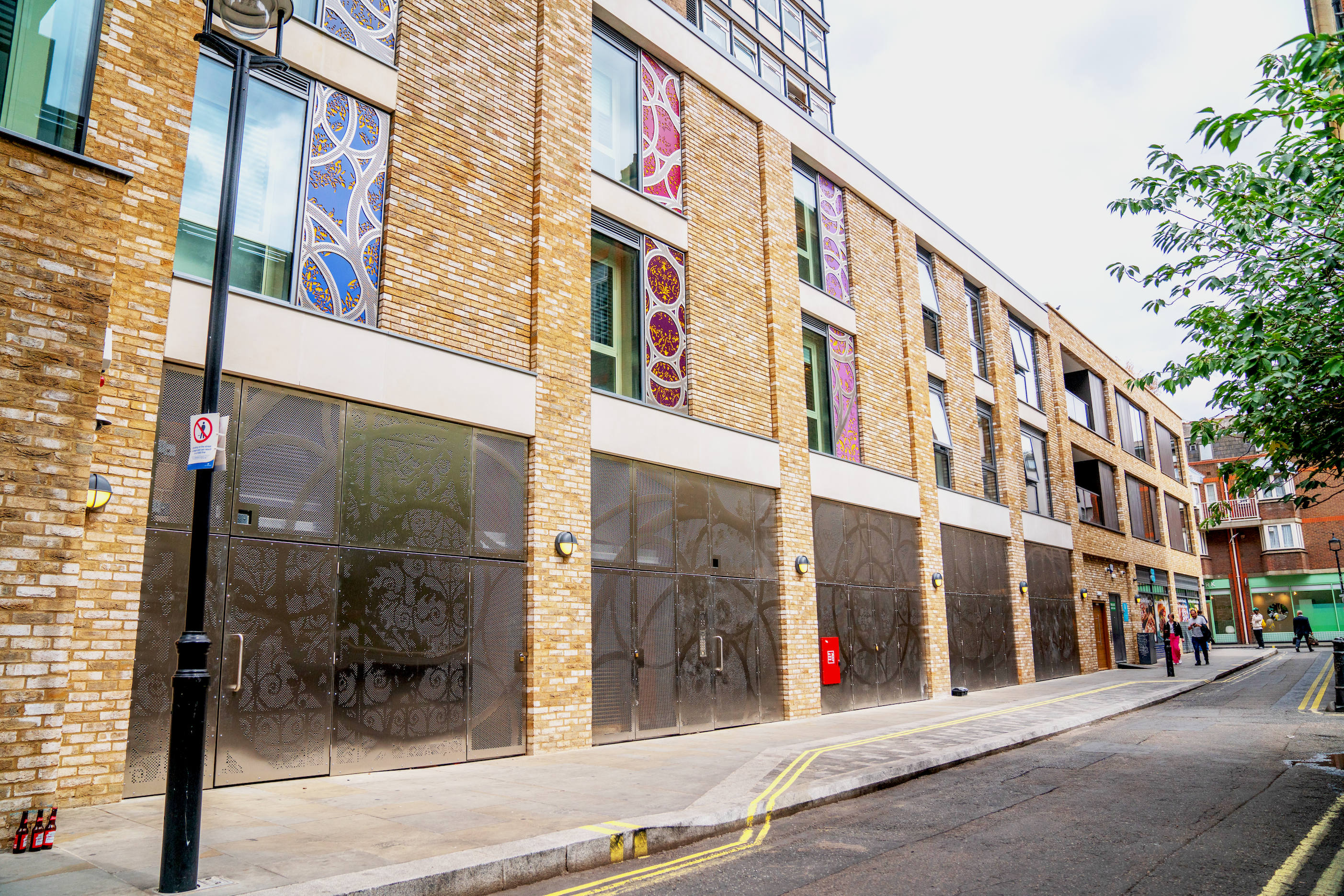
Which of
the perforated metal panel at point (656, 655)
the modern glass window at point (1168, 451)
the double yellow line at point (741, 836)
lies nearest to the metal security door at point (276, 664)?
the double yellow line at point (741, 836)

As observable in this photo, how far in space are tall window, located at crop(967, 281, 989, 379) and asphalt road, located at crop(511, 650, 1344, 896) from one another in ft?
48.0

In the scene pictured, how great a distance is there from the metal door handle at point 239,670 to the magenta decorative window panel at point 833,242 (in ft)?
43.3

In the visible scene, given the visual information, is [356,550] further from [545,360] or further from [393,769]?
[545,360]

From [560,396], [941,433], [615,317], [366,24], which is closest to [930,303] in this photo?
[941,433]

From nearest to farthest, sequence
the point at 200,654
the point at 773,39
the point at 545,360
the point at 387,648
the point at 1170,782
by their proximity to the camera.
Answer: the point at 200,654 → the point at 1170,782 → the point at 387,648 → the point at 545,360 → the point at 773,39

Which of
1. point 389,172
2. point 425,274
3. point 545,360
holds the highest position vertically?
point 389,172

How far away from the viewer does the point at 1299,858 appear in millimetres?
5656

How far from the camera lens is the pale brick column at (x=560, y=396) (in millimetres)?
10602

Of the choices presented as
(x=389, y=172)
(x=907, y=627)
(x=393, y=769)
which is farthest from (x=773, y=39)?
(x=393, y=769)

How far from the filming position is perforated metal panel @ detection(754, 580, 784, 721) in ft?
46.1

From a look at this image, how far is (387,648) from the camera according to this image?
29.7 ft

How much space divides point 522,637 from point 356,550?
2.46 meters

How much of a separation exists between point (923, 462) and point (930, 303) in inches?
183

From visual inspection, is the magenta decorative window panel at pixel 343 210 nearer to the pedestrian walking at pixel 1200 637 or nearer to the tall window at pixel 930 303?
the tall window at pixel 930 303
